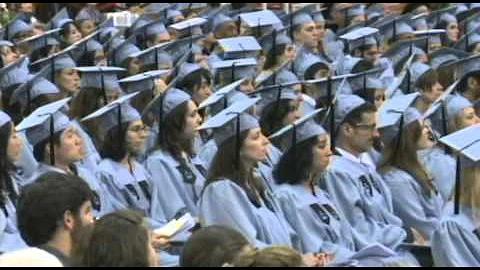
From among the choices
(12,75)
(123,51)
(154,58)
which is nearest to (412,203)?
(12,75)

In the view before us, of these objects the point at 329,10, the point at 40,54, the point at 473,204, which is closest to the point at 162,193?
the point at 473,204

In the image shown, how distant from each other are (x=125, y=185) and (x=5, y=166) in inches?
42.9

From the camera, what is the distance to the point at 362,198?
7465 millimetres

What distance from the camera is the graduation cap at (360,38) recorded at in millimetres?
12852

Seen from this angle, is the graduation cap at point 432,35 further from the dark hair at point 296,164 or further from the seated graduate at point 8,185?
the seated graduate at point 8,185

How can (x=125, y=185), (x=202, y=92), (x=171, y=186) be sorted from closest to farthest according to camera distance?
(x=125, y=185) → (x=171, y=186) → (x=202, y=92)

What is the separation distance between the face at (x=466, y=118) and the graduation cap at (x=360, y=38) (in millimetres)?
4190

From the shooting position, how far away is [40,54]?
495 inches

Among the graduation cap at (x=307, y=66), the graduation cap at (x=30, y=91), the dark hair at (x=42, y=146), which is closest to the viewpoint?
the dark hair at (x=42, y=146)

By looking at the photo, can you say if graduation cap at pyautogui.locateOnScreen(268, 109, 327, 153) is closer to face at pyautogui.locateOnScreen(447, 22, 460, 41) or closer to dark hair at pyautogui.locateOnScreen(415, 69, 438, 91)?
dark hair at pyautogui.locateOnScreen(415, 69, 438, 91)

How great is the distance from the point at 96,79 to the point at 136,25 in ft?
13.2

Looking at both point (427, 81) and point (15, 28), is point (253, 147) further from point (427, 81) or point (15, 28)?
point (15, 28)

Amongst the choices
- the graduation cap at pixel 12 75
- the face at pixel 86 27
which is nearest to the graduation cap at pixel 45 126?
the graduation cap at pixel 12 75

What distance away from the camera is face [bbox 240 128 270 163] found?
6.75m
